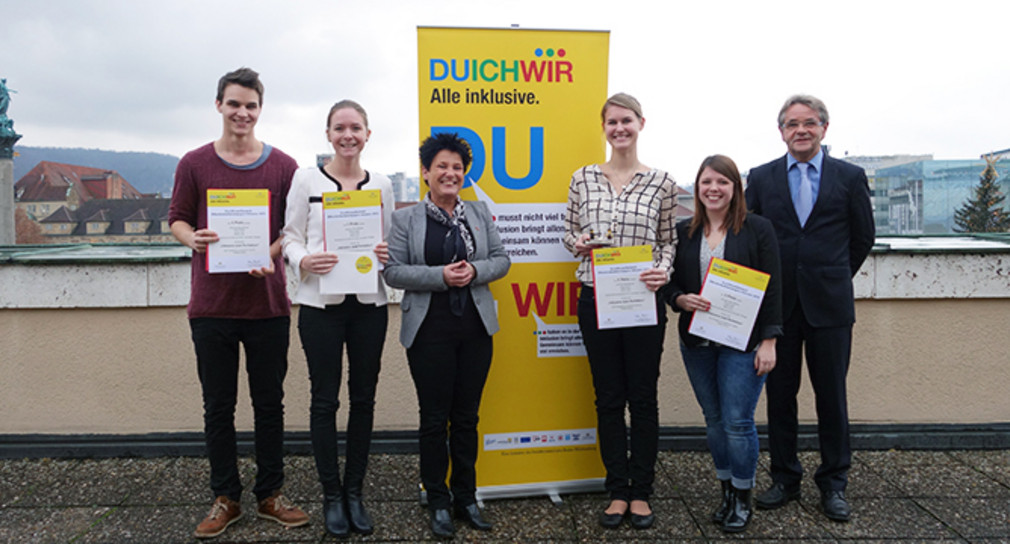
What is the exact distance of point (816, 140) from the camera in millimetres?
3078

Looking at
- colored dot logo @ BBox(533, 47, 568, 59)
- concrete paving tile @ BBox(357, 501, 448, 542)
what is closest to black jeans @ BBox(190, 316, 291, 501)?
concrete paving tile @ BBox(357, 501, 448, 542)

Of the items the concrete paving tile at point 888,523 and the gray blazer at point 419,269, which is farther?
the concrete paving tile at point 888,523

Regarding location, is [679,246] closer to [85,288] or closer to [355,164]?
[355,164]

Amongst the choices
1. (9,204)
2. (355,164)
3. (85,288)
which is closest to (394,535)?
(355,164)

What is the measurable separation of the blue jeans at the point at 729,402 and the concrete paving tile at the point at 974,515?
1098 millimetres

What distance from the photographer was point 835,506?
10.2ft

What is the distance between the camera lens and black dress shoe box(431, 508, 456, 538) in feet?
9.52

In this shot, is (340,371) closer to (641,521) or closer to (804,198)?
(641,521)

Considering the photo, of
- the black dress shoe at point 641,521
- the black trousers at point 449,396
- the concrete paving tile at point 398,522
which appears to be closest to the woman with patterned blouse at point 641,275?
the black dress shoe at point 641,521

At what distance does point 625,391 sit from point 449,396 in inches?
34.4

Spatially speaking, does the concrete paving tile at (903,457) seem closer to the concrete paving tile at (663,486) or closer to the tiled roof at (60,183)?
the concrete paving tile at (663,486)

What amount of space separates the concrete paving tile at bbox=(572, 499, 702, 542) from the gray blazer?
1.11m

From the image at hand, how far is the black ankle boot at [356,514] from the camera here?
9.70 feet

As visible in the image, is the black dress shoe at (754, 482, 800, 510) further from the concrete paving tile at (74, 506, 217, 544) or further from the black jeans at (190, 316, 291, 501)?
the concrete paving tile at (74, 506, 217, 544)
